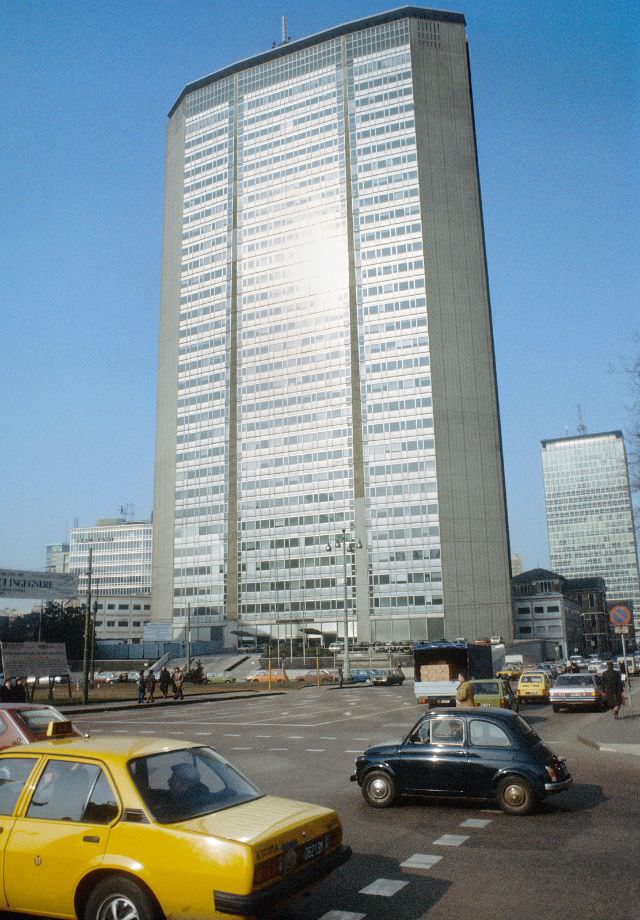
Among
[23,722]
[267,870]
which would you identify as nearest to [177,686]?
[23,722]

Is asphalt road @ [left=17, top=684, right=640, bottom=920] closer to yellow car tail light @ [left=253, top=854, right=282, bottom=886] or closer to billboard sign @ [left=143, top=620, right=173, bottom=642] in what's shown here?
yellow car tail light @ [left=253, top=854, right=282, bottom=886]

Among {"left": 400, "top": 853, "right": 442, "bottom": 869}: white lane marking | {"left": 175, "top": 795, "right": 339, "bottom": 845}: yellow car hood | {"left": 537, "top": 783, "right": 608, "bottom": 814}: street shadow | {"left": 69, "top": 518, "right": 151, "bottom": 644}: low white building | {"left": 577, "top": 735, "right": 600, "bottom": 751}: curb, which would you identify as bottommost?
{"left": 577, "top": 735, "right": 600, "bottom": 751}: curb

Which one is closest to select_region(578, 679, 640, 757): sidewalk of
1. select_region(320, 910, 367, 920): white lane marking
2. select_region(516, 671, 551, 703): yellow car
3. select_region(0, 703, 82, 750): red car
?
select_region(516, 671, 551, 703): yellow car

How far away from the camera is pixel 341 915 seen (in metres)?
6.29

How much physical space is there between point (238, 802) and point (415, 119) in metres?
119

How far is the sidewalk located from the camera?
17.3 metres

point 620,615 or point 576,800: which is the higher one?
point 620,615

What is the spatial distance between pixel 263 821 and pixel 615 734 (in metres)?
16.8

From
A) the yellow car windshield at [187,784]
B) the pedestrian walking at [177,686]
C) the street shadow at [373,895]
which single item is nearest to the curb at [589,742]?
the street shadow at [373,895]

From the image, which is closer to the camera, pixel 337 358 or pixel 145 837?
pixel 145 837

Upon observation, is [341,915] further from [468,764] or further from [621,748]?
[621,748]

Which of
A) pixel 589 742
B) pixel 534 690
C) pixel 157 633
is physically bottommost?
pixel 534 690

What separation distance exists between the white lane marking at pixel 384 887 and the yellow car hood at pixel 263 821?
3.65ft

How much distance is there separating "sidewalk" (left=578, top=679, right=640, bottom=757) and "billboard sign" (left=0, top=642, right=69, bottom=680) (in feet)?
80.1
